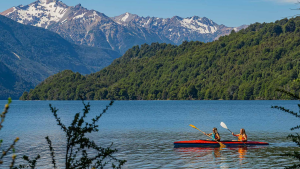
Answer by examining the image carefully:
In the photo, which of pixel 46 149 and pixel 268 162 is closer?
pixel 268 162

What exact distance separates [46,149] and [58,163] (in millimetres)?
8870

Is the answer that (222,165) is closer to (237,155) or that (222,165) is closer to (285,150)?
(237,155)

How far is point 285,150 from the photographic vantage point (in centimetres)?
3891

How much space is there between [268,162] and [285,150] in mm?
6779

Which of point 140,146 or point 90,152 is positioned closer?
point 90,152

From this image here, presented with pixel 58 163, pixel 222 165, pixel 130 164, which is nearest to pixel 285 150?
pixel 222 165

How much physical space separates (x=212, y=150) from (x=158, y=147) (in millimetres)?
5496

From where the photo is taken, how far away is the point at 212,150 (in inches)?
1596

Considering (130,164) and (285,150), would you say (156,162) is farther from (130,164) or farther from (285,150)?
(285,150)

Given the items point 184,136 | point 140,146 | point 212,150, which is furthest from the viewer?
point 184,136

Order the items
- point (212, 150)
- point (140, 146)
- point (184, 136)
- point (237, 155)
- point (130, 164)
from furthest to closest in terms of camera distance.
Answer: point (184, 136) → point (140, 146) → point (212, 150) → point (237, 155) → point (130, 164)

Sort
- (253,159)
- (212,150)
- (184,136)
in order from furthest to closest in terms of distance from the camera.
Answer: (184,136) < (212,150) < (253,159)

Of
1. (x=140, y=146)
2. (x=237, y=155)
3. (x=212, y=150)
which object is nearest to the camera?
(x=237, y=155)

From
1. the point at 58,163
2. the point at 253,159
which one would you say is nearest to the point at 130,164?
the point at 58,163
